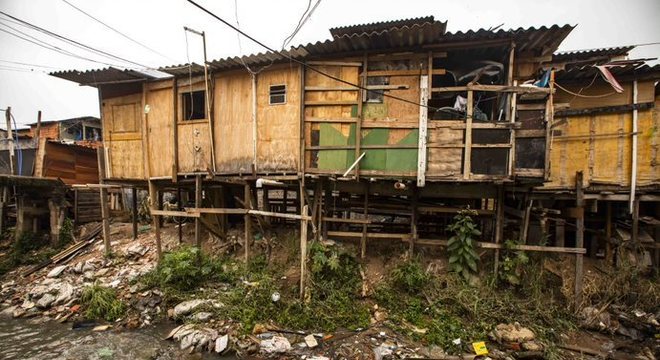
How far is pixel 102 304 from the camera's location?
25.0ft

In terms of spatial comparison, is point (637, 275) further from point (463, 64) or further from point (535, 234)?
point (463, 64)

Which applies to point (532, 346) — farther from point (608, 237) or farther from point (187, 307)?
point (187, 307)

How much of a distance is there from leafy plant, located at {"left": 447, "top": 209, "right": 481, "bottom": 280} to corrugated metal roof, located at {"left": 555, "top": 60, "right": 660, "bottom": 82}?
4485 mm

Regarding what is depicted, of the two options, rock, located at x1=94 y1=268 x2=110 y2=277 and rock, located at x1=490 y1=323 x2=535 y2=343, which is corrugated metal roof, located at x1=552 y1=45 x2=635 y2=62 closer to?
rock, located at x1=490 y1=323 x2=535 y2=343

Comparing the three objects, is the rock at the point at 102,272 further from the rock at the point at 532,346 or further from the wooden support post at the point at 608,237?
the wooden support post at the point at 608,237

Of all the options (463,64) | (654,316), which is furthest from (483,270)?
(463,64)

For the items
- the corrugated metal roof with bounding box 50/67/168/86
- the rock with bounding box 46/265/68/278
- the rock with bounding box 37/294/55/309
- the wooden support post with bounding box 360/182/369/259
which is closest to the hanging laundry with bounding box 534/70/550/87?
the wooden support post with bounding box 360/182/369/259

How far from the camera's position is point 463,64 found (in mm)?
7559

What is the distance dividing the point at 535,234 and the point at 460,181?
378 cm

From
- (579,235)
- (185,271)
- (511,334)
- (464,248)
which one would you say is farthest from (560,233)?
(185,271)

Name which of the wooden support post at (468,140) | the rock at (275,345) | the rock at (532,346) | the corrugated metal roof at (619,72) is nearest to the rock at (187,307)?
the rock at (275,345)

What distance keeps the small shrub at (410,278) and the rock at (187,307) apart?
15.9ft

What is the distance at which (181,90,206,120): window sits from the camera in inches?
357

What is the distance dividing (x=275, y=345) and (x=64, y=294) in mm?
7047
